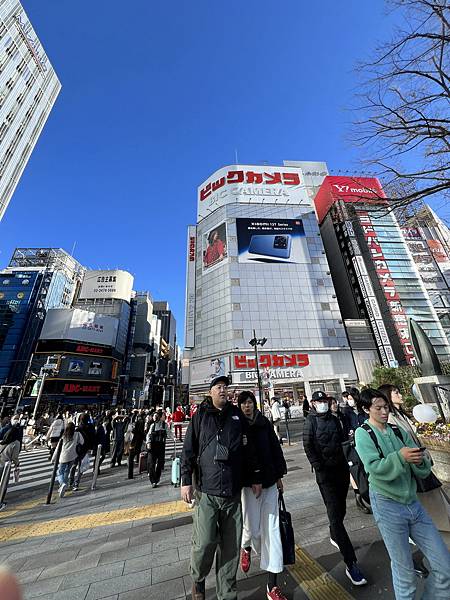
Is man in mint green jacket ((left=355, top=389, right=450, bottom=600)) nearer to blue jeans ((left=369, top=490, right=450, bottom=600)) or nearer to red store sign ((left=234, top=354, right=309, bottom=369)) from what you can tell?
blue jeans ((left=369, top=490, right=450, bottom=600))

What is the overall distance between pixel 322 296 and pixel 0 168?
57.7 metres

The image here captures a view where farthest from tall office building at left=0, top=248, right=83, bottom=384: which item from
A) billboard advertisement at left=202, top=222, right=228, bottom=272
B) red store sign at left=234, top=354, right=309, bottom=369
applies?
red store sign at left=234, top=354, right=309, bottom=369

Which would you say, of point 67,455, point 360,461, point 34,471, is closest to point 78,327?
point 34,471

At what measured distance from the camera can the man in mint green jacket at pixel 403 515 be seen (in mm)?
2121

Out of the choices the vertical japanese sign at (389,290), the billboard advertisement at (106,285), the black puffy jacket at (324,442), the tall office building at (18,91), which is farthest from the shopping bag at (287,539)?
the billboard advertisement at (106,285)

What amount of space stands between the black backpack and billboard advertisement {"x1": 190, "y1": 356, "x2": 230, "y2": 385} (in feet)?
98.9

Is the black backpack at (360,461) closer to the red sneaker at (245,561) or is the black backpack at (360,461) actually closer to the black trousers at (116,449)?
the red sneaker at (245,561)

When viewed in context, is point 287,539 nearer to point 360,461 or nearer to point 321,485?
point 321,485

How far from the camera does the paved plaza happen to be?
3025 millimetres

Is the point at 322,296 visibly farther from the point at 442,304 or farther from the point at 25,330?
the point at 25,330

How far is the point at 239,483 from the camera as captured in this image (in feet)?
9.53

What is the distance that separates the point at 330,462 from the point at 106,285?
249 ft

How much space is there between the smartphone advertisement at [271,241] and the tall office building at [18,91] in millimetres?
43385

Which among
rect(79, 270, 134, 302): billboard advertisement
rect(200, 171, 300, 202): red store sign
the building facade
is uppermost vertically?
rect(200, 171, 300, 202): red store sign
